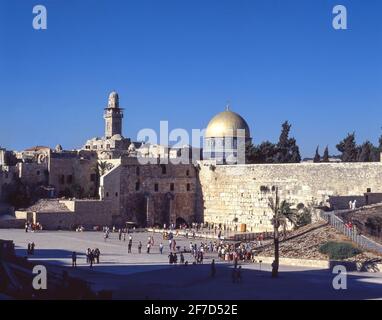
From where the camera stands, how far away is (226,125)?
51469mm

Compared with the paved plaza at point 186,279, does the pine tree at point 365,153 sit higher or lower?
higher

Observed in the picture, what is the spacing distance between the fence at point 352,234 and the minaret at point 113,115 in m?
33.3

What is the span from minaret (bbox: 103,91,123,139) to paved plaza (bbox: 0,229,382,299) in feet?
102

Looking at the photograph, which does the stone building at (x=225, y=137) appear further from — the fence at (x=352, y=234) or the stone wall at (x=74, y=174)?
the fence at (x=352, y=234)

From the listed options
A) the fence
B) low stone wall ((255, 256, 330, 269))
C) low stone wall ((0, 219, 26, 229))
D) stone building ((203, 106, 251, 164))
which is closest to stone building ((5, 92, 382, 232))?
low stone wall ((0, 219, 26, 229))

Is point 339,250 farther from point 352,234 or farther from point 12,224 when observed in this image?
point 12,224

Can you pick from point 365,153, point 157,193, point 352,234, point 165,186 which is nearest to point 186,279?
point 352,234

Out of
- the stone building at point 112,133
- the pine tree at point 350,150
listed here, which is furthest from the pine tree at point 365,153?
Result: the stone building at point 112,133

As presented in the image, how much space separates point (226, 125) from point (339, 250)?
2669 cm

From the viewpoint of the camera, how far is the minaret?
198 feet

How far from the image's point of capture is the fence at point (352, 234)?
84.7ft

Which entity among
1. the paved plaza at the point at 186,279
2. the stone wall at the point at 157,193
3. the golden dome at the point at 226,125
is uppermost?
the golden dome at the point at 226,125

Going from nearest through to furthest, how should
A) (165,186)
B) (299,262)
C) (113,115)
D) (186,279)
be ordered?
(186,279) → (299,262) → (165,186) → (113,115)
